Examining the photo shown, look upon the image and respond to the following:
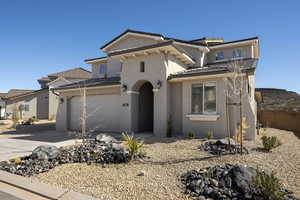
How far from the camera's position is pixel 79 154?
7.31 meters

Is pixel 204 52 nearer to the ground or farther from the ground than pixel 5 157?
farther from the ground

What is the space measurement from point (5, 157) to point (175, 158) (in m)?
7.16

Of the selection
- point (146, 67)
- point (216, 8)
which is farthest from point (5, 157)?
point (216, 8)

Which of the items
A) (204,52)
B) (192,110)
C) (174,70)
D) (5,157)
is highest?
(204,52)

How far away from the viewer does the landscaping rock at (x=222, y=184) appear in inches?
160

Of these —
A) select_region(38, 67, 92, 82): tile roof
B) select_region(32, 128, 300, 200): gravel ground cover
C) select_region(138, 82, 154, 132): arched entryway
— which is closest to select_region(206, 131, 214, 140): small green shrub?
select_region(32, 128, 300, 200): gravel ground cover

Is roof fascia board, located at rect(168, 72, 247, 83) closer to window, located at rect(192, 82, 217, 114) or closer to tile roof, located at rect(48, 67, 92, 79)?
window, located at rect(192, 82, 217, 114)

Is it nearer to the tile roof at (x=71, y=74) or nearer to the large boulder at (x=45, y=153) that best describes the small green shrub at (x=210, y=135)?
the large boulder at (x=45, y=153)

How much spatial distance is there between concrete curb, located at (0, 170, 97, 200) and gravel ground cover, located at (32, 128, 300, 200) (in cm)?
25

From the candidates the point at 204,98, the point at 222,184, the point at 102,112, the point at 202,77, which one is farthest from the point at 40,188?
the point at 102,112

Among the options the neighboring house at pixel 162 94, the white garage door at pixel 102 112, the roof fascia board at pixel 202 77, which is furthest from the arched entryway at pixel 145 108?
the roof fascia board at pixel 202 77

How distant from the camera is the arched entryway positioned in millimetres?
13648

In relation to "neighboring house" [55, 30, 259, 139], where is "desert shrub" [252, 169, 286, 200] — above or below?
below

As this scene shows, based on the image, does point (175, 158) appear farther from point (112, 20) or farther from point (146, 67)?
point (112, 20)
